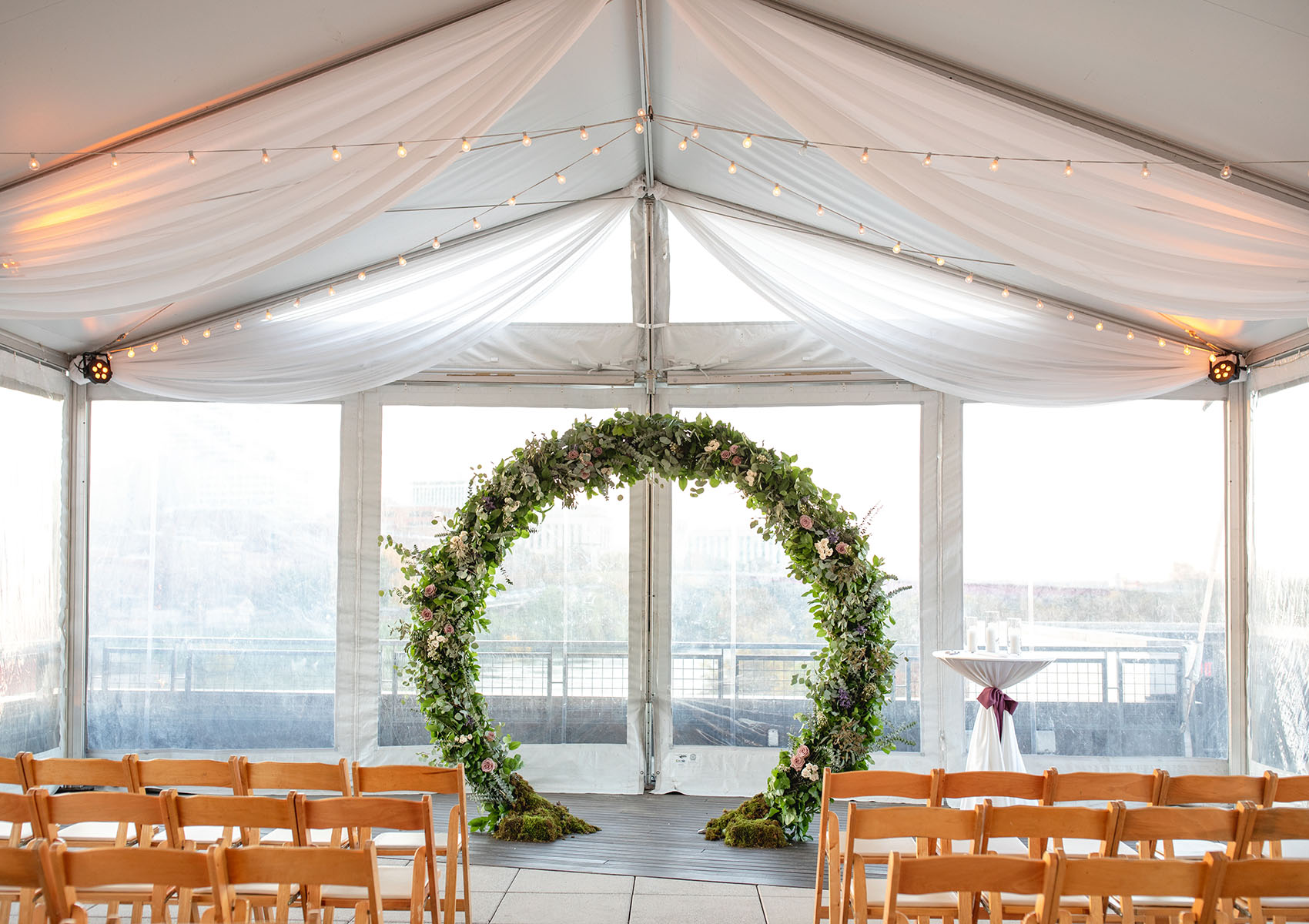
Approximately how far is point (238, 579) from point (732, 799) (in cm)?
391

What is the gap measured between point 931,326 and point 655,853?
3532mm

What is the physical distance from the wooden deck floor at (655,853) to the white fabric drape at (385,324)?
3014 millimetres

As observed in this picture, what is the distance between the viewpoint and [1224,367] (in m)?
6.75

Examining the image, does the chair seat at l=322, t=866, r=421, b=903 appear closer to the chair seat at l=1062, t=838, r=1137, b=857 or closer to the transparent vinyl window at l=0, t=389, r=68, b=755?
the chair seat at l=1062, t=838, r=1137, b=857

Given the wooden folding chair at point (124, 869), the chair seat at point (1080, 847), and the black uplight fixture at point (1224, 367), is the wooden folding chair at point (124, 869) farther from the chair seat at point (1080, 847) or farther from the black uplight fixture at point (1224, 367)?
the black uplight fixture at point (1224, 367)

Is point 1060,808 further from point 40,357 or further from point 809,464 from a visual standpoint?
point 40,357

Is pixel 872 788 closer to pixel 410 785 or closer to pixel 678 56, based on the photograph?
pixel 410 785

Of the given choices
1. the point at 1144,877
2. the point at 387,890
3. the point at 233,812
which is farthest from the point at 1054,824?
the point at 233,812

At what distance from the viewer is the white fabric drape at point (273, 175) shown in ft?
12.8

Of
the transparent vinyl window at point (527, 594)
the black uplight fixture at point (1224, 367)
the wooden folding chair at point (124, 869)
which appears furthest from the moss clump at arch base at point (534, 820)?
the black uplight fixture at point (1224, 367)

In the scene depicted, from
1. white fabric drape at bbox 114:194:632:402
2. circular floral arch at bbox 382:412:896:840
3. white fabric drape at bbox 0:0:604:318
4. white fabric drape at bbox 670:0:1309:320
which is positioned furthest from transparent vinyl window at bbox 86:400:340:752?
white fabric drape at bbox 670:0:1309:320

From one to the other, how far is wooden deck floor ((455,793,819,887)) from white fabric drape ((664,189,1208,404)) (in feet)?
9.81

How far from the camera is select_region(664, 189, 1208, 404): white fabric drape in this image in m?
6.25

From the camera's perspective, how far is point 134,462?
7.64 meters
